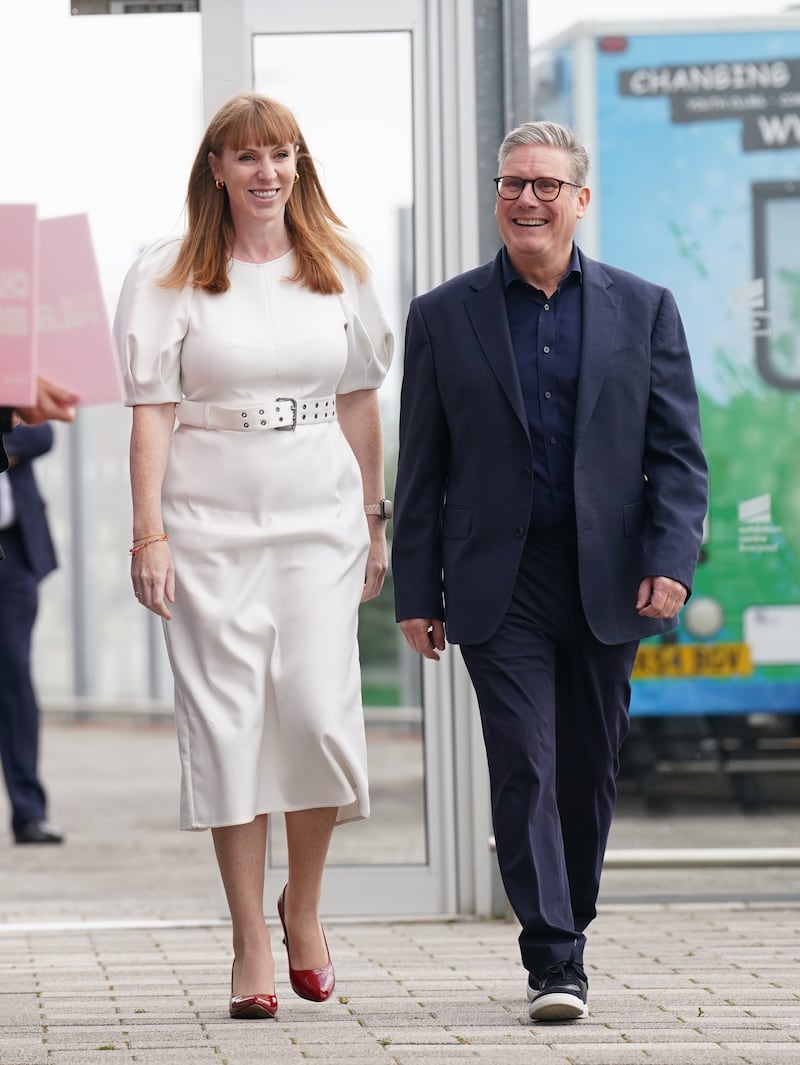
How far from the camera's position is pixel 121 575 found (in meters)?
15.9

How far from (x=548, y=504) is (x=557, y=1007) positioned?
3.51ft

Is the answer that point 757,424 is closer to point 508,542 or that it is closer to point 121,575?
point 508,542

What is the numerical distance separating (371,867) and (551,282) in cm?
228

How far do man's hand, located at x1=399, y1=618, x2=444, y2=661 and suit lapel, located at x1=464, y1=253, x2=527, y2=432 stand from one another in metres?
0.51

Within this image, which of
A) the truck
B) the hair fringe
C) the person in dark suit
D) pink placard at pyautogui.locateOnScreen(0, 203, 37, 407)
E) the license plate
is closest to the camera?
pink placard at pyautogui.locateOnScreen(0, 203, 37, 407)

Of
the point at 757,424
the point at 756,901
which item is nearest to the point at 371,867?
the point at 756,901

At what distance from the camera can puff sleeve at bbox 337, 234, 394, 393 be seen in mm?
4527

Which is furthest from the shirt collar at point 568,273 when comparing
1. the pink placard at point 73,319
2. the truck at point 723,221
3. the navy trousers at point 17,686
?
the navy trousers at point 17,686

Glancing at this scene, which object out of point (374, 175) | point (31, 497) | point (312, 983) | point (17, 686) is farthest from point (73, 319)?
point (17, 686)

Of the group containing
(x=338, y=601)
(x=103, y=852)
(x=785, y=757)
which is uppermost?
(x=338, y=601)

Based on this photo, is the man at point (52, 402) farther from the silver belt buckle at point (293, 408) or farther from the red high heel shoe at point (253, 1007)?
the red high heel shoe at point (253, 1007)

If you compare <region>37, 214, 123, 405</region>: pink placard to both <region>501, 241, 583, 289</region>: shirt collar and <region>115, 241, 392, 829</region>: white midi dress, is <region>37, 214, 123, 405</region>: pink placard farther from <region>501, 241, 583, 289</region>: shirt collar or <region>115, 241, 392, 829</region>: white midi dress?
<region>501, 241, 583, 289</region>: shirt collar

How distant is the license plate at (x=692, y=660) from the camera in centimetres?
623

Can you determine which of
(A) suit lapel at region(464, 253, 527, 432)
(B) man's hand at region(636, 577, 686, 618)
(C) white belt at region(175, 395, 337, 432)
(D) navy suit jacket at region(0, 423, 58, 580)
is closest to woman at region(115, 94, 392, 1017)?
(C) white belt at region(175, 395, 337, 432)
